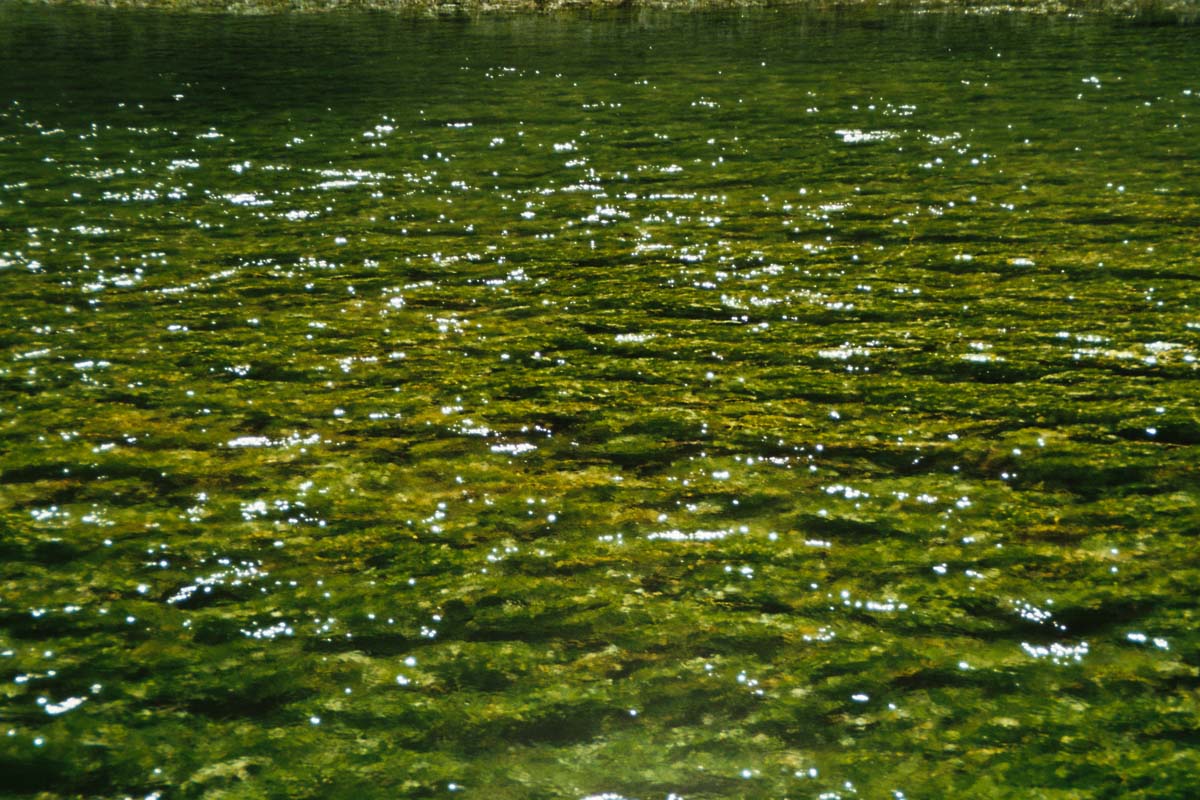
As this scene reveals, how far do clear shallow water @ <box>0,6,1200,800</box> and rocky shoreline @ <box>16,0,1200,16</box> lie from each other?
28.0 meters

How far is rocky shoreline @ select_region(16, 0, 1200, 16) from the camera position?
133 feet

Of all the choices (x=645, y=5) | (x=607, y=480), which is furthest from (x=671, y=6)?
(x=607, y=480)

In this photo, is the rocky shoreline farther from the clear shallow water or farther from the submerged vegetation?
the clear shallow water

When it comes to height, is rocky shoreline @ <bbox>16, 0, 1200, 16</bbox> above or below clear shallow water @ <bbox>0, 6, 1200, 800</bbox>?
above

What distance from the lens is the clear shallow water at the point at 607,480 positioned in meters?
4.64

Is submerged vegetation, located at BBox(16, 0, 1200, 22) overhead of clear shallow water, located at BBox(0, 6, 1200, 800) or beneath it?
overhead

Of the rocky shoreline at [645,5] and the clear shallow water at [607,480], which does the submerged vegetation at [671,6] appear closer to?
the rocky shoreline at [645,5]

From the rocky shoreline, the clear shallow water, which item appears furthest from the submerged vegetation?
the clear shallow water

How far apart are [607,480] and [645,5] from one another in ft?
140

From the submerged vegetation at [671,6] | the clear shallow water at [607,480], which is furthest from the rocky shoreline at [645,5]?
the clear shallow water at [607,480]

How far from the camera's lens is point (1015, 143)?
55.7 feet

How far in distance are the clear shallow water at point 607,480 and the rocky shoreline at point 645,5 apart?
1100 inches

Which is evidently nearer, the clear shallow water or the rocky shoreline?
the clear shallow water

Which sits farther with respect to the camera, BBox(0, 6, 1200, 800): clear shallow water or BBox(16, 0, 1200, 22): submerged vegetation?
BBox(16, 0, 1200, 22): submerged vegetation
